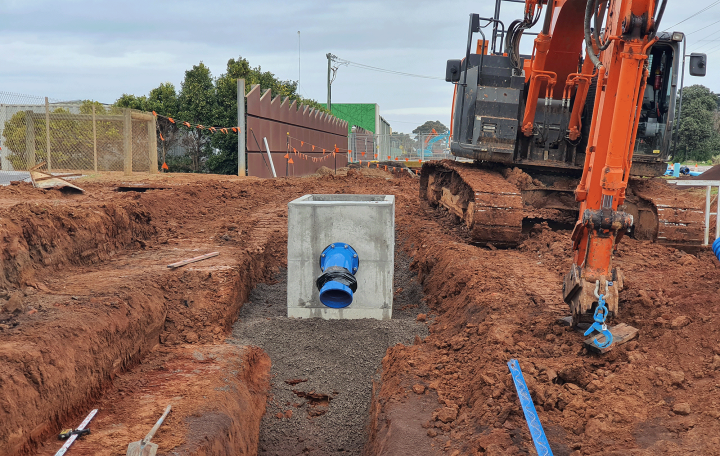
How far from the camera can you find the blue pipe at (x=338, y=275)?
19.9ft

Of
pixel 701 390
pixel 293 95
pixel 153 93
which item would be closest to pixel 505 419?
pixel 701 390

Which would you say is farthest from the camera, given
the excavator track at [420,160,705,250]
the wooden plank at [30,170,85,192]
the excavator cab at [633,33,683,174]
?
the wooden plank at [30,170,85,192]

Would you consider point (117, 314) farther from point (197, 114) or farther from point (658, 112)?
point (197, 114)

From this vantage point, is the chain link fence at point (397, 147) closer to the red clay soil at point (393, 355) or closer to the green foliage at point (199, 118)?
the green foliage at point (199, 118)

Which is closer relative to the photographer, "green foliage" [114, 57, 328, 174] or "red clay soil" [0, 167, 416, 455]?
"red clay soil" [0, 167, 416, 455]

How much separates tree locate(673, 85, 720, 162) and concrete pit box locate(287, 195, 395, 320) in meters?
31.4

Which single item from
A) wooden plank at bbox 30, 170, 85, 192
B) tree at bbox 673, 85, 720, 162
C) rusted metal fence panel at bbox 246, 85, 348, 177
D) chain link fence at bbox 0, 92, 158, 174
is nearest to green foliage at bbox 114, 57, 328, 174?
rusted metal fence panel at bbox 246, 85, 348, 177

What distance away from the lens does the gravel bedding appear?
498 cm

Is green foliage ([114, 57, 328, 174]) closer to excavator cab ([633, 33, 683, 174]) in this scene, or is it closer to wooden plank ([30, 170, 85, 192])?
wooden plank ([30, 170, 85, 192])

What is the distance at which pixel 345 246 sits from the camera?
22.2 feet

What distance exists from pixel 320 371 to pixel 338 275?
102cm

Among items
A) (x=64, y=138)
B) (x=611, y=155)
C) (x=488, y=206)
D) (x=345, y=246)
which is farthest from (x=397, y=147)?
(x=611, y=155)

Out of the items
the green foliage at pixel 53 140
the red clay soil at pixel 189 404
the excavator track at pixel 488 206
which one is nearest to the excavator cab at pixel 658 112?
the excavator track at pixel 488 206

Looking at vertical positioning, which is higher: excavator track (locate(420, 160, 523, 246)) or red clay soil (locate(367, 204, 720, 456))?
excavator track (locate(420, 160, 523, 246))
